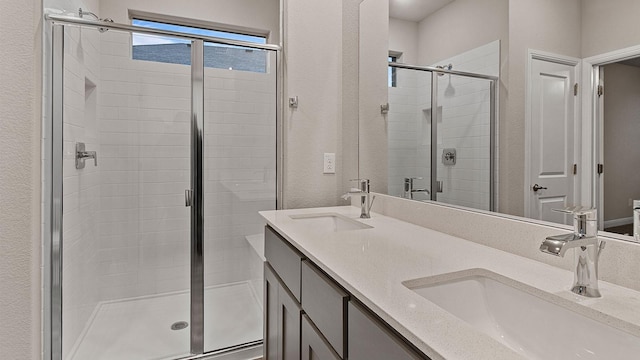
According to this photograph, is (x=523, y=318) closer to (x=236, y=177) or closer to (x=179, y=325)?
(x=236, y=177)

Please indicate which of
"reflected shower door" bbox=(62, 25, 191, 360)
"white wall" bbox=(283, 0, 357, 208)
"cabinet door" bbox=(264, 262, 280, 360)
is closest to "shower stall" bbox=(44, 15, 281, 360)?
"reflected shower door" bbox=(62, 25, 191, 360)

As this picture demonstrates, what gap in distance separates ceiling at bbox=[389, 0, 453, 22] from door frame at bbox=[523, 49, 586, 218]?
0.56 meters

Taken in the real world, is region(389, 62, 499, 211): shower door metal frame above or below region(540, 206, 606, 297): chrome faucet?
above

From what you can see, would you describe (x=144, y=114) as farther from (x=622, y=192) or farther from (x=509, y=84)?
(x=622, y=192)

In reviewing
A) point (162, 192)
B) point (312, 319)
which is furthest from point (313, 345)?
point (162, 192)

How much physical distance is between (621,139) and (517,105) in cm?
30

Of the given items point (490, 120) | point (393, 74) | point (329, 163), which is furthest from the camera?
point (329, 163)

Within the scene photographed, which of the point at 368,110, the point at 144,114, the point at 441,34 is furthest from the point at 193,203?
the point at 441,34

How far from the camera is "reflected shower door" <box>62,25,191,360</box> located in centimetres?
189

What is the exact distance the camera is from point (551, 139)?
0.94 m

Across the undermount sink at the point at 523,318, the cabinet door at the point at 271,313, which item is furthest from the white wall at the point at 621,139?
the cabinet door at the point at 271,313

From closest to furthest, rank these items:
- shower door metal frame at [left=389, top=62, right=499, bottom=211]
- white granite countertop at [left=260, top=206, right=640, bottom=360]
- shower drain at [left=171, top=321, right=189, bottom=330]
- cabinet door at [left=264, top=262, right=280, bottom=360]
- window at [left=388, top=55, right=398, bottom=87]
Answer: white granite countertop at [left=260, top=206, right=640, bottom=360] < shower door metal frame at [left=389, top=62, right=499, bottom=211] < cabinet door at [left=264, top=262, right=280, bottom=360] < window at [left=388, top=55, right=398, bottom=87] < shower drain at [left=171, top=321, right=189, bottom=330]

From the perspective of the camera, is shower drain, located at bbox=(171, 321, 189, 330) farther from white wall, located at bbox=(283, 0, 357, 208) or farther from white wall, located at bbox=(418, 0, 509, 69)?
white wall, located at bbox=(418, 0, 509, 69)

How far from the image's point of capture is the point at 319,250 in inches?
41.0
